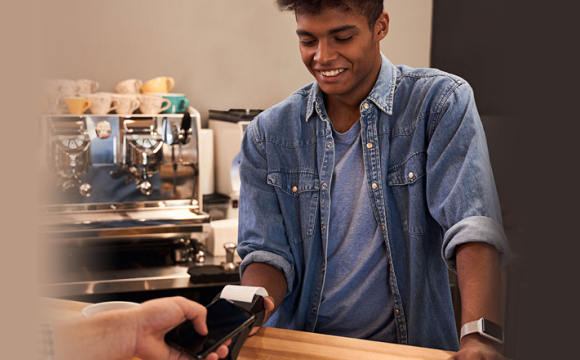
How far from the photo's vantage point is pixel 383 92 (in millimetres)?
1296

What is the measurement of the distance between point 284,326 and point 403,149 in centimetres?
53

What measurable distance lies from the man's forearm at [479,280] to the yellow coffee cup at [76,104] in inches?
73.8

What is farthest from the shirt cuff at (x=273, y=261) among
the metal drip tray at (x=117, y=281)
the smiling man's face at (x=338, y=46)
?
the metal drip tray at (x=117, y=281)

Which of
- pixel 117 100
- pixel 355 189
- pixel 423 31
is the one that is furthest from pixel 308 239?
pixel 423 31

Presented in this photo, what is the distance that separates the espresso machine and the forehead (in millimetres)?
1343

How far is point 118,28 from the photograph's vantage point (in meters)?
2.94

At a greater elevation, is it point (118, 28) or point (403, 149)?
point (118, 28)

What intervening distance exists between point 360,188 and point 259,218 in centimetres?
25

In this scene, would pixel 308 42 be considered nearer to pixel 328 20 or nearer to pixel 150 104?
pixel 328 20

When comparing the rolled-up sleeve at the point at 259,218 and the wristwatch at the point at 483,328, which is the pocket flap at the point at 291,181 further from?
the wristwatch at the point at 483,328

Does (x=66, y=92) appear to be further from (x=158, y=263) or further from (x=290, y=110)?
(x=290, y=110)

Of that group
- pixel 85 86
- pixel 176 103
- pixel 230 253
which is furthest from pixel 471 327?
pixel 85 86

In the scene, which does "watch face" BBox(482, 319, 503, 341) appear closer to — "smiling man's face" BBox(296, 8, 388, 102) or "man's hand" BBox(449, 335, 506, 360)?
"man's hand" BBox(449, 335, 506, 360)

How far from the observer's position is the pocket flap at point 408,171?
1.24m
